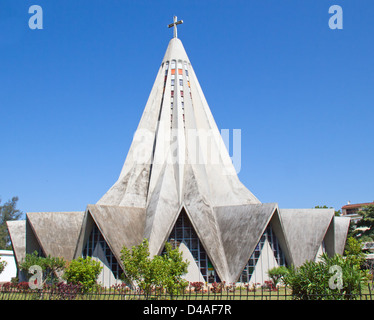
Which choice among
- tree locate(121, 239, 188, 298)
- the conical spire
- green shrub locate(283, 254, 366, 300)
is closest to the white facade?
the conical spire

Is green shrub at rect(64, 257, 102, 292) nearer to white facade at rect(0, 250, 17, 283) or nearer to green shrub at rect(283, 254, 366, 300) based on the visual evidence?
green shrub at rect(283, 254, 366, 300)

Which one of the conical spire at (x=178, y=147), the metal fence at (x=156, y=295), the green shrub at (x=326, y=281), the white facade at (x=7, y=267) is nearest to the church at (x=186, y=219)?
the conical spire at (x=178, y=147)

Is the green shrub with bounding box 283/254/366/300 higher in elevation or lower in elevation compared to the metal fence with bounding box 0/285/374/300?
higher

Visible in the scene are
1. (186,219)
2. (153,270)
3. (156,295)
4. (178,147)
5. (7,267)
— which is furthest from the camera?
(7,267)

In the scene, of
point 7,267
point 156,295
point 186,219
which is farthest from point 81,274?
point 7,267

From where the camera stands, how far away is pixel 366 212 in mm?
46531

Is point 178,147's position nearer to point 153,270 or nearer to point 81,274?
point 81,274

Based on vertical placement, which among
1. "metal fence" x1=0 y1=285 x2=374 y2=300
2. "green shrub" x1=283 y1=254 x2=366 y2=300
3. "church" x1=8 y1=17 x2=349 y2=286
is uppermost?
"church" x1=8 y1=17 x2=349 y2=286

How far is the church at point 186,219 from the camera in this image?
2905 cm

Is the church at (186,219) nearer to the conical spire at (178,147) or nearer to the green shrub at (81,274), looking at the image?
the conical spire at (178,147)

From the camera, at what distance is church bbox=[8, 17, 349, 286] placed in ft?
95.3

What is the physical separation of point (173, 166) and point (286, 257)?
12.2m

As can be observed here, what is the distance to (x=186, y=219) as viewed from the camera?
31.1 m
